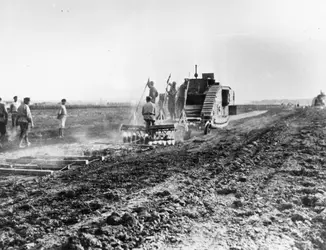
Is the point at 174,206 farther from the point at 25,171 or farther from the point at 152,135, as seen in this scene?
the point at 152,135

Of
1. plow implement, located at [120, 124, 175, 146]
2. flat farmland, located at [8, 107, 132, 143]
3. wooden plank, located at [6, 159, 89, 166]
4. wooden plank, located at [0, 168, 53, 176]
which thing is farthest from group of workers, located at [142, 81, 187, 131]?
wooden plank, located at [0, 168, 53, 176]

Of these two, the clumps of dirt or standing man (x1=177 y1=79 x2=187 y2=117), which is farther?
standing man (x1=177 y1=79 x2=187 y2=117)

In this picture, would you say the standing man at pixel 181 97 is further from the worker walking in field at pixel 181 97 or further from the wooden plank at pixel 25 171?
the wooden plank at pixel 25 171

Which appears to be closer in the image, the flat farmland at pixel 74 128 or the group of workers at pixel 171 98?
the group of workers at pixel 171 98

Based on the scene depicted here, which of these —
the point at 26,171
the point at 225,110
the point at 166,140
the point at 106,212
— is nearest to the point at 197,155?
the point at 166,140

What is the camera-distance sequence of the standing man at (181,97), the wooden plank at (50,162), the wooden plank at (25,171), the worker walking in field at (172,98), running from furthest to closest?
the standing man at (181,97), the worker walking in field at (172,98), the wooden plank at (50,162), the wooden plank at (25,171)

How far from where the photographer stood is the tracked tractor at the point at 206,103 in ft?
55.2

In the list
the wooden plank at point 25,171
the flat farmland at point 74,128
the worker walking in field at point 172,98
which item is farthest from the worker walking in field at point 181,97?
the wooden plank at point 25,171

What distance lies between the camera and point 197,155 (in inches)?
406

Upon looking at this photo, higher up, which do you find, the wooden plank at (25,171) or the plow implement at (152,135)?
the plow implement at (152,135)

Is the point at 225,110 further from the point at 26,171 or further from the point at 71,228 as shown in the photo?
the point at 71,228

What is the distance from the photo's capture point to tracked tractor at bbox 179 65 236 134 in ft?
55.2

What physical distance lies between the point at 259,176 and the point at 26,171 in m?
5.52

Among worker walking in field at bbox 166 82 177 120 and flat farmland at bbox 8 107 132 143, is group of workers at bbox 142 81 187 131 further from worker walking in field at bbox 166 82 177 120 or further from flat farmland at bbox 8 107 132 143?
flat farmland at bbox 8 107 132 143
